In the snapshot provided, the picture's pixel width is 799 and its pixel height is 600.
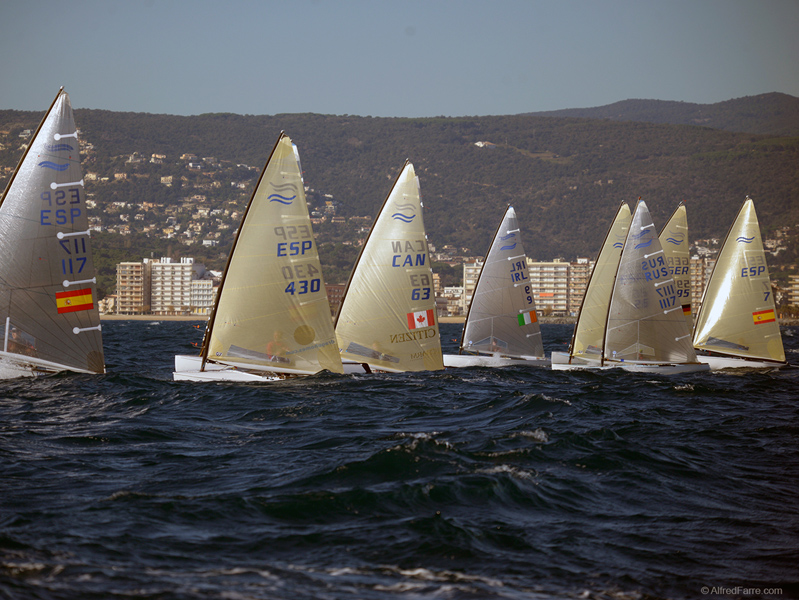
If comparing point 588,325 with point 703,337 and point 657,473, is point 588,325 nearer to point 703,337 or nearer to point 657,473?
point 703,337

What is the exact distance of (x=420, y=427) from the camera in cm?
1596

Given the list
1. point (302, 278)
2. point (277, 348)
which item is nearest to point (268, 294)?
point (302, 278)

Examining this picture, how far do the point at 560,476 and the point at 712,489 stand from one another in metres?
2.22

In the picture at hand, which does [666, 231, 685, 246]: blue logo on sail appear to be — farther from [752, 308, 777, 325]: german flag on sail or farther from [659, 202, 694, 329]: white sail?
[752, 308, 777, 325]: german flag on sail

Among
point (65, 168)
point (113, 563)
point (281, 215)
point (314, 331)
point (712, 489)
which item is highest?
point (65, 168)

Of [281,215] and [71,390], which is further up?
[281,215]

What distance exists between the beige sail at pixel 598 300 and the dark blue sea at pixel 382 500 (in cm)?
1322

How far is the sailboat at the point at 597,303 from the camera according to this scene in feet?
106

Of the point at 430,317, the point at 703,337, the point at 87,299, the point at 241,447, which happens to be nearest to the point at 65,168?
the point at 87,299

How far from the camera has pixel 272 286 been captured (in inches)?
844

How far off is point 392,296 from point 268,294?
5.72 metres

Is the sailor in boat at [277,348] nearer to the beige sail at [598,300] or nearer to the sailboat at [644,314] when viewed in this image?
the sailboat at [644,314]

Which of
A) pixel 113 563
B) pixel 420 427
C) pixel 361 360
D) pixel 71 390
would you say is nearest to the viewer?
pixel 113 563

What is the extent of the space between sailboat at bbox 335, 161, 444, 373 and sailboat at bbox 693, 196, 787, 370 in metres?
14.0
